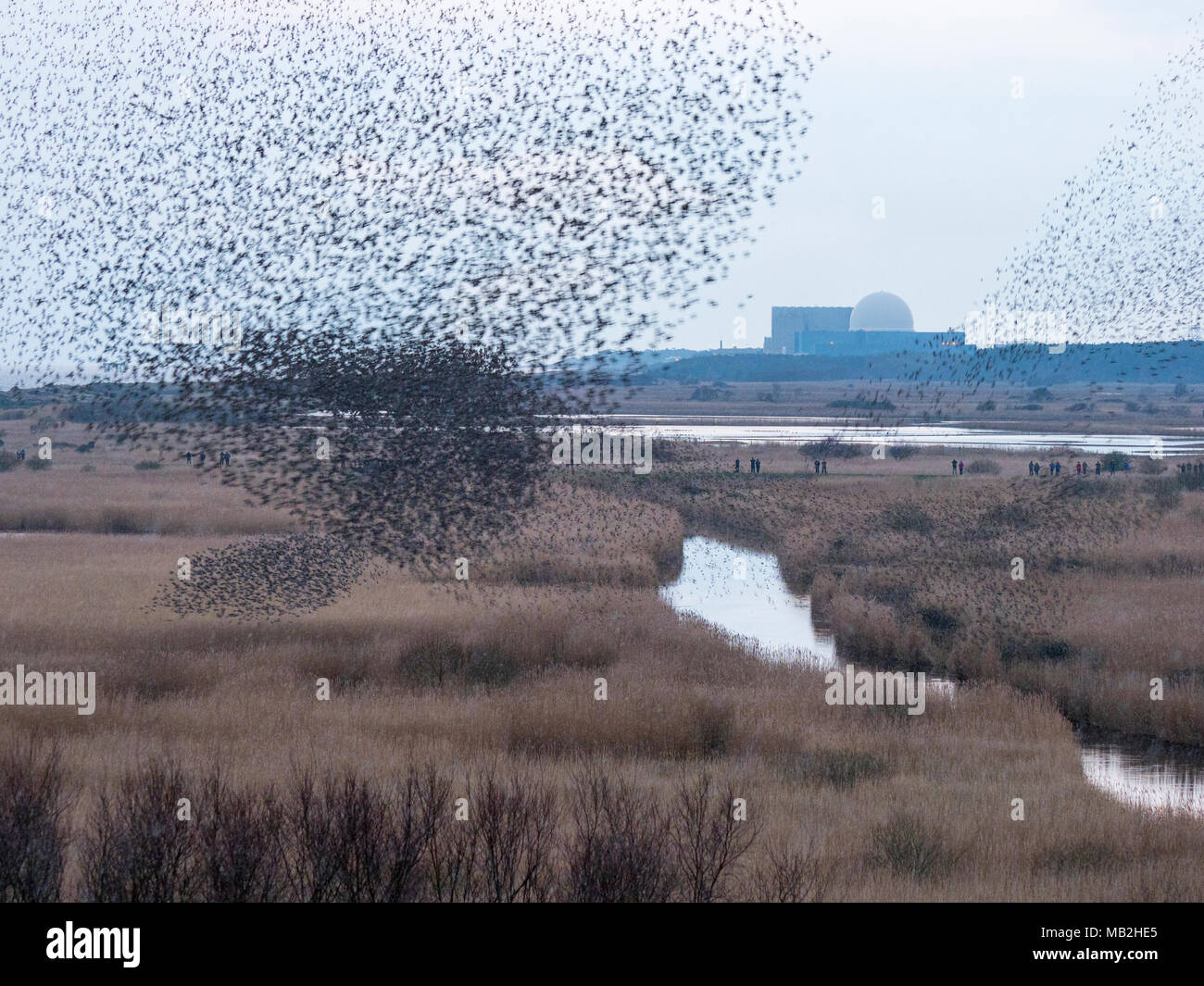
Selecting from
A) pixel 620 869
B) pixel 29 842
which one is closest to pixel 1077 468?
pixel 620 869

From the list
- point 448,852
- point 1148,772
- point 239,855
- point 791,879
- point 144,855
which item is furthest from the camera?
point 1148,772

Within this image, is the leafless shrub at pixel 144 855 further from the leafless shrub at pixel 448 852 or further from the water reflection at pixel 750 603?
the water reflection at pixel 750 603

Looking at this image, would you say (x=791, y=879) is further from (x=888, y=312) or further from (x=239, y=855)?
(x=888, y=312)

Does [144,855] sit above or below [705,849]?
above

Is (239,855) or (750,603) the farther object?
(750,603)

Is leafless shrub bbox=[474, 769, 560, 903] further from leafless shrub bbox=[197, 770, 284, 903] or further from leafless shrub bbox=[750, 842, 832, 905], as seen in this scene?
leafless shrub bbox=[750, 842, 832, 905]

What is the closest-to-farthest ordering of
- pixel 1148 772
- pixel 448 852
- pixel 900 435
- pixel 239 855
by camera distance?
pixel 239 855
pixel 448 852
pixel 1148 772
pixel 900 435

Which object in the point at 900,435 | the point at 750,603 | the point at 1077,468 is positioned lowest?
the point at 750,603

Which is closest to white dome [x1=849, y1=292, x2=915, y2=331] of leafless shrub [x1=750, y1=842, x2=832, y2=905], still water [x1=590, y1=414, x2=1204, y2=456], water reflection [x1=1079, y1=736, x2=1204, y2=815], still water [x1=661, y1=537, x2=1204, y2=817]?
still water [x1=590, y1=414, x2=1204, y2=456]
